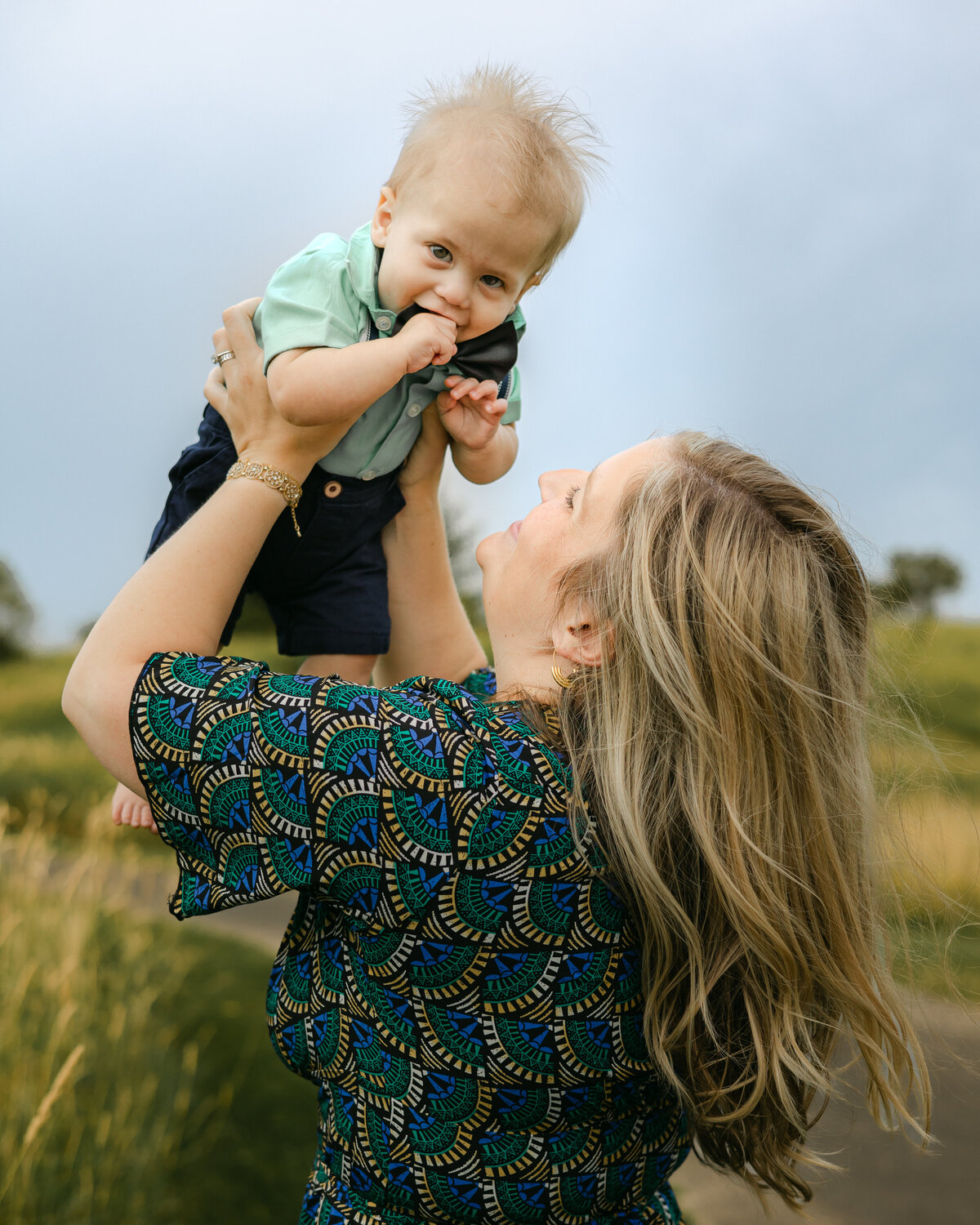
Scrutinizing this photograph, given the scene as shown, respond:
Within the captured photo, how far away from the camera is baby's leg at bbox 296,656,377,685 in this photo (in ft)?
6.39

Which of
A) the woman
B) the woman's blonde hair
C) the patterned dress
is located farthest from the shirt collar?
the patterned dress

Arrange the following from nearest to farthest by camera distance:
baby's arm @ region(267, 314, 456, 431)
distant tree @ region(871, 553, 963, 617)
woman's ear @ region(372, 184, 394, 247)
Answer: baby's arm @ region(267, 314, 456, 431) → woman's ear @ region(372, 184, 394, 247) → distant tree @ region(871, 553, 963, 617)

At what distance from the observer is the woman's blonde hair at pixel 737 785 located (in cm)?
131

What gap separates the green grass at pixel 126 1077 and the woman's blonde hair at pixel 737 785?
1.12 metres

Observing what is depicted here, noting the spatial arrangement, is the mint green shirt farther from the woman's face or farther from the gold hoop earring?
the gold hoop earring

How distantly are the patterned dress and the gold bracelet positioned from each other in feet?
→ 1.23

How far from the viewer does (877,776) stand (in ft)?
5.56

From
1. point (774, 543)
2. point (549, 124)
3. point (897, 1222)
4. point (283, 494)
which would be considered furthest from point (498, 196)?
point (897, 1222)

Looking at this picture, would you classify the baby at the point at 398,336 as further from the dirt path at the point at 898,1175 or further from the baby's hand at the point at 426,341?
the dirt path at the point at 898,1175

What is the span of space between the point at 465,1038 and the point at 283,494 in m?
0.89

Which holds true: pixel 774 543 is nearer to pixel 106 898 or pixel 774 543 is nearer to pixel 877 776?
pixel 877 776

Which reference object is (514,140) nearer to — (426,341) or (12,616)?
(426,341)

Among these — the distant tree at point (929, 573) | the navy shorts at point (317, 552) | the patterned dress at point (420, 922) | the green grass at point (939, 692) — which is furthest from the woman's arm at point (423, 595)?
the distant tree at point (929, 573)

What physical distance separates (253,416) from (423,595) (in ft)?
1.89
